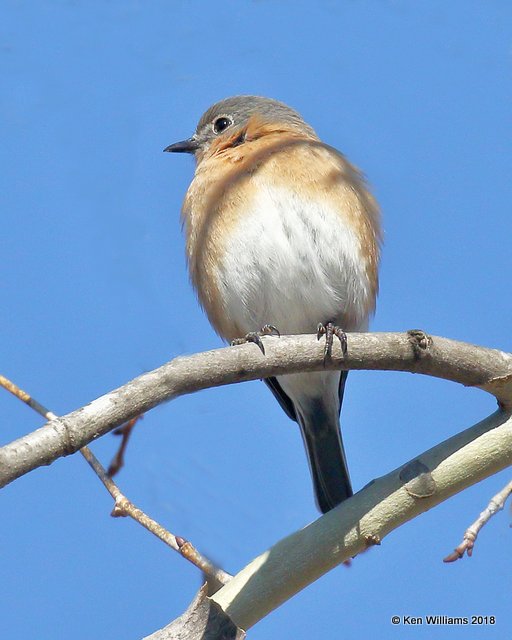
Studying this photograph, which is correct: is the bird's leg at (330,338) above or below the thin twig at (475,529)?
above

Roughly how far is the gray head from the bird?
23.6 inches

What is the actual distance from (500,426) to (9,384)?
225 centimetres

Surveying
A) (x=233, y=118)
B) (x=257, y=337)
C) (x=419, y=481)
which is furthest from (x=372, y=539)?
(x=233, y=118)

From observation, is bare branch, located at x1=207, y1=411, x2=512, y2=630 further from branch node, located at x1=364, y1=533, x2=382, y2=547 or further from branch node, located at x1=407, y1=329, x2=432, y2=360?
branch node, located at x1=407, y1=329, x2=432, y2=360

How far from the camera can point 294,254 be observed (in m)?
6.09

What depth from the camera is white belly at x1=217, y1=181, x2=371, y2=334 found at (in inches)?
240

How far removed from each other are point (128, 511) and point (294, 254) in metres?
2.81

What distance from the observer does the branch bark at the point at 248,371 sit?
330 centimetres

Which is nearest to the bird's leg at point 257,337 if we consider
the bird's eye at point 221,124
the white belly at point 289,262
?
the white belly at point 289,262

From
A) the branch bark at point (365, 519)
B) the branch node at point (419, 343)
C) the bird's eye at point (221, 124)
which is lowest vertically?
the branch bark at point (365, 519)

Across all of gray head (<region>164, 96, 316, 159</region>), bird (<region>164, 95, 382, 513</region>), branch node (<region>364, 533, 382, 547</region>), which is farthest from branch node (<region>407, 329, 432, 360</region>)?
gray head (<region>164, 96, 316, 159</region>)

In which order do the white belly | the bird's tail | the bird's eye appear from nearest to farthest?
1. the white belly
2. the bird's tail
3. the bird's eye

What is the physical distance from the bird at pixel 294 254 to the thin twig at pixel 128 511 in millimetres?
2280

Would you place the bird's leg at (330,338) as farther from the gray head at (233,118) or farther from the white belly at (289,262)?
the gray head at (233,118)
